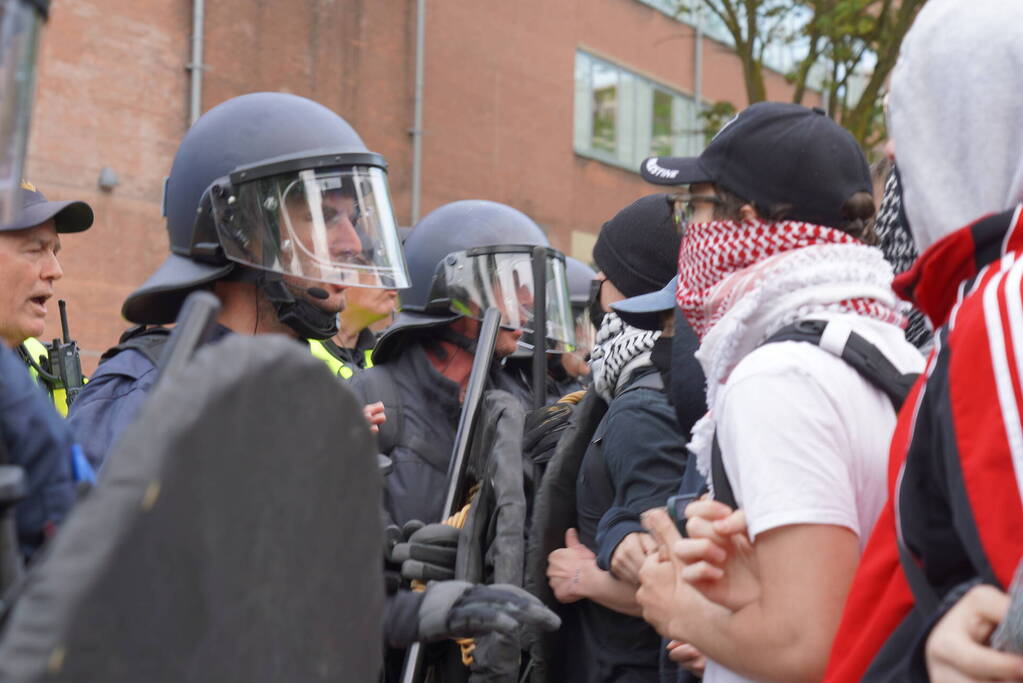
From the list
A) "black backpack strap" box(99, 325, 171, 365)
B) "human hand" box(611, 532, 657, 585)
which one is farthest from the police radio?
"human hand" box(611, 532, 657, 585)

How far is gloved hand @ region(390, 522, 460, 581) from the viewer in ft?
9.41

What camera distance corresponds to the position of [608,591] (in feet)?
9.71

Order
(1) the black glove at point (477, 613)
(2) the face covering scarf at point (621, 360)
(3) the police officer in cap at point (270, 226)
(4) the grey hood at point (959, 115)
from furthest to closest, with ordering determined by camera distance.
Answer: (2) the face covering scarf at point (621, 360)
(3) the police officer in cap at point (270, 226)
(1) the black glove at point (477, 613)
(4) the grey hood at point (959, 115)

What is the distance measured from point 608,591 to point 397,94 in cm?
1399

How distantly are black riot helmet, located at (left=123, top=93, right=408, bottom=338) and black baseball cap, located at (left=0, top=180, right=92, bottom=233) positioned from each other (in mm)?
993

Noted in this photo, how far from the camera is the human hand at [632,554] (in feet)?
8.91

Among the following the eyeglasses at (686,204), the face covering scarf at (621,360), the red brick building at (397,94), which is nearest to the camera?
the eyeglasses at (686,204)

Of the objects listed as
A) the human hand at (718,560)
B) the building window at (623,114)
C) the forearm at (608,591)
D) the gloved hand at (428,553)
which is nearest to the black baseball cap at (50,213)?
the gloved hand at (428,553)

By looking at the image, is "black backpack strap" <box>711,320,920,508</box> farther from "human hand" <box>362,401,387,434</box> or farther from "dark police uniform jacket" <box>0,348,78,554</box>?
"human hand" <box>362,401,387,434</box>

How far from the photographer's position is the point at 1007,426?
1.37 m

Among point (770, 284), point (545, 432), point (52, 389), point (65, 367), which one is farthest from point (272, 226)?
point (52, 389)

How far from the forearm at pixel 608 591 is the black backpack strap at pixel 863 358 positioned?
3.04 feet

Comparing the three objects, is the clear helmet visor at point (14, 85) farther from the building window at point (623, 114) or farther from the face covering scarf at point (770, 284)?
the building window at point (623, 114)

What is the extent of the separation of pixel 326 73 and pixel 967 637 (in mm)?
14651
